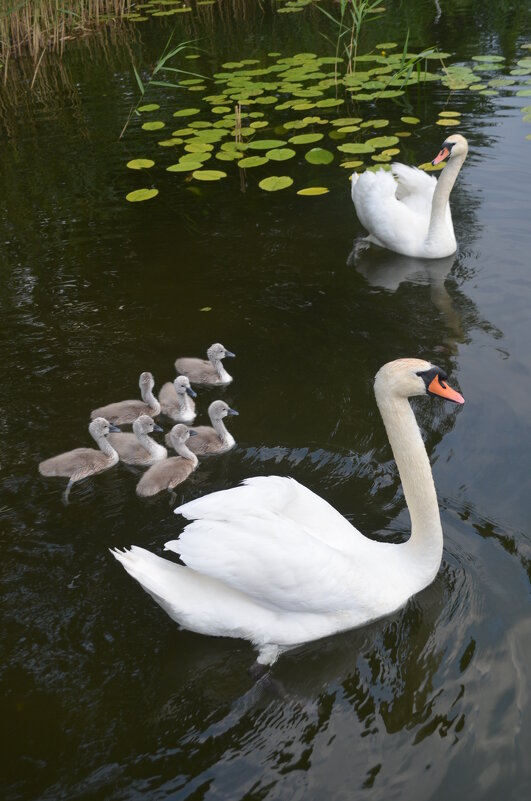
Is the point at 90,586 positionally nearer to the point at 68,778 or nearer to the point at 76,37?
the point at 68,778

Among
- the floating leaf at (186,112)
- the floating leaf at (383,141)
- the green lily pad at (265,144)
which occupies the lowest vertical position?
the floating leaf at (383,141)

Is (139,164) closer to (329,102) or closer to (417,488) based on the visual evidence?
(329,102)

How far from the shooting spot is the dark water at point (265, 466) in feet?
12.8

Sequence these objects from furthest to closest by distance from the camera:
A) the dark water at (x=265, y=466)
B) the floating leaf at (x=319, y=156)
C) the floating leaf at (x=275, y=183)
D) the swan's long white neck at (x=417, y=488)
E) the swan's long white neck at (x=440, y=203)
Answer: the floating leaf at (x=319, y=156), the floating leaf at (x=275, y=183), the swan's long white neck at (x=440, y=203), the swan's long white neck at (x=417, y=488), the dark water at (x=265, y=466)

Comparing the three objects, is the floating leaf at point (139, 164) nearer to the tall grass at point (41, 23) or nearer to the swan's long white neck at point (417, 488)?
the tall grass at point (41, 23)

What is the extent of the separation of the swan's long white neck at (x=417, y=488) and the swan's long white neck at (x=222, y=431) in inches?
69.6

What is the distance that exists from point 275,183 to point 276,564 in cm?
621

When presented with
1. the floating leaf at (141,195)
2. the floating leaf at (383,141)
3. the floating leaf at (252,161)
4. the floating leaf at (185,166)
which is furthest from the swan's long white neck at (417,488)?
the floating leaf at (383,141)

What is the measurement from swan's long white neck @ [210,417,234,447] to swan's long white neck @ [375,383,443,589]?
1.77 m

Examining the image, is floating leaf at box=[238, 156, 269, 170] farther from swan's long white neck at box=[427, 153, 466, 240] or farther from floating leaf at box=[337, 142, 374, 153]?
swan's long white neck at box=[427, 153, 466, 240]

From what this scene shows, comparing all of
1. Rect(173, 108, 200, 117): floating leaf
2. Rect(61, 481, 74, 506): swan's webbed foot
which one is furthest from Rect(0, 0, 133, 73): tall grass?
Rect(61, 481, 74, 506): swan's webbed foot

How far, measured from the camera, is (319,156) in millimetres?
9906

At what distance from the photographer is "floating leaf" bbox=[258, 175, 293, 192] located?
30.7 feet

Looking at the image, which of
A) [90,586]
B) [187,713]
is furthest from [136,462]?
[187,713]
